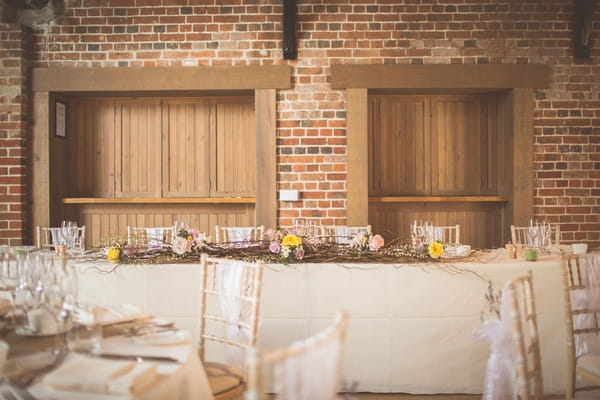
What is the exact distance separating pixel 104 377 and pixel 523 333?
149 centimetres

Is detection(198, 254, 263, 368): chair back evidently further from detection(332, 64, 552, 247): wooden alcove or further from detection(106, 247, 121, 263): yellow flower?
detection(332, 64, 552, 247): wooden alcove

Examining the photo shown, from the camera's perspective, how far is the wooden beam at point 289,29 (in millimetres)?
4922

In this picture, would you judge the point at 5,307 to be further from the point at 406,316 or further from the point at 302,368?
the point at 406,316

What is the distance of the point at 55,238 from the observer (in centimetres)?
467

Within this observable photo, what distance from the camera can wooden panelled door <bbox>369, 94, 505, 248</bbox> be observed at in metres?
5.57

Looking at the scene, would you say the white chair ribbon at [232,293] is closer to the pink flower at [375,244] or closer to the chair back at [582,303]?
the pink flower at [375,244]

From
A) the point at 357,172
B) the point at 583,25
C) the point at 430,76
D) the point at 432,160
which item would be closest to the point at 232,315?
the point at 357,172

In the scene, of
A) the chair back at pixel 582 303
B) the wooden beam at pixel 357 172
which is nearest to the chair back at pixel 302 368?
the chair back at pixel 582 303

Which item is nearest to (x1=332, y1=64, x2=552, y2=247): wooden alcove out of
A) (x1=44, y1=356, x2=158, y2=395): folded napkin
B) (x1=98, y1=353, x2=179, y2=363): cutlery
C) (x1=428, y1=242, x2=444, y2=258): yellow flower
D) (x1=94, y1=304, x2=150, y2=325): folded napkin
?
(x1=428, y1=242, x2=444, y2=258): yellow flower

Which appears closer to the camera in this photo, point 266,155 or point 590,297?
point 590,297

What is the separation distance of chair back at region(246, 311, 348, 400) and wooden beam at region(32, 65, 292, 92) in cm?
407

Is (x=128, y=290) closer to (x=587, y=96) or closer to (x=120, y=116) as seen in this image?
(x=120, y=116)

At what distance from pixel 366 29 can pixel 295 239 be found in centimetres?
282

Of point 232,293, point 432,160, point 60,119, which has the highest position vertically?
point 60,119
